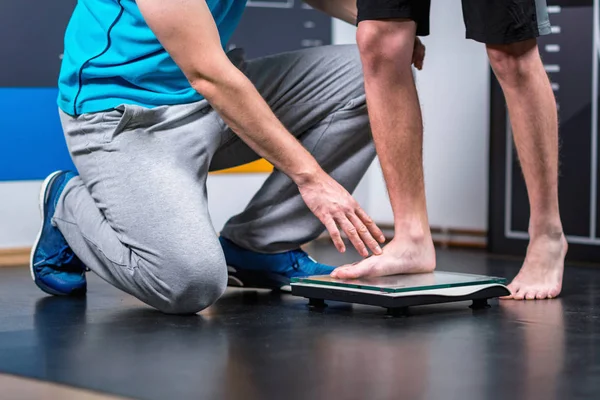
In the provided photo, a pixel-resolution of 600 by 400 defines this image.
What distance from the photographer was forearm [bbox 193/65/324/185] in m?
1.66

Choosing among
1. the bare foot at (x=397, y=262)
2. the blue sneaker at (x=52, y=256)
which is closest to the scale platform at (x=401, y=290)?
the bare foot at (x=397, y=262)

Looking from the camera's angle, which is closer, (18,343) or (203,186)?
(18,343)

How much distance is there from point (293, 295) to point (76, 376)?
74cm

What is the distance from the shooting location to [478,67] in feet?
9.75

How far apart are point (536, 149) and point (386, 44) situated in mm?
361

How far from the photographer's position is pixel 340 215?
159cm

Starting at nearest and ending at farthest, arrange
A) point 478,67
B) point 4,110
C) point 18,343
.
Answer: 1. point 18,343
2. point 4,110
3. point 478,67

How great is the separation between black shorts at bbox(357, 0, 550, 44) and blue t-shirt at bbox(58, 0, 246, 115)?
1.05 ft

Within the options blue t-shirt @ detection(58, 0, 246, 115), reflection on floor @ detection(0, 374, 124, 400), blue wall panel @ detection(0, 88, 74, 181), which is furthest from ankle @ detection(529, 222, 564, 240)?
blue wall panel @ detection(0, 88, 74, 181)

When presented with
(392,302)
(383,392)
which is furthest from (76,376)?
(392,302)

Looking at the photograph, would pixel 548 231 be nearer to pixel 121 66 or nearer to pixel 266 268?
pixel 266 268

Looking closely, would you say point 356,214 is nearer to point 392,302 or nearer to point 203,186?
point 392,302

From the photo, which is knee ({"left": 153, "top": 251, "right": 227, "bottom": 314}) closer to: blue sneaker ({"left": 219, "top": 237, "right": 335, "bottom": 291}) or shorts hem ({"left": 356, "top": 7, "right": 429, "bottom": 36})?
blue sneaker ({"left": 219, "top": 237, "right": 335, "bottom": 291})

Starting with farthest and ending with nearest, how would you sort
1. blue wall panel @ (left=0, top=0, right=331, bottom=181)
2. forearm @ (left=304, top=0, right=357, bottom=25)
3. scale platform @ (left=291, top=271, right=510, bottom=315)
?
blue wall panel @ (left=0, top=0, right=331, bottom=181) < forearm @ (left=304, top=0, right=357, bottom=25) < scale platform @ (left=291, top=271, right=510, bottom=315)
